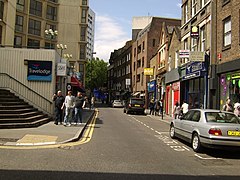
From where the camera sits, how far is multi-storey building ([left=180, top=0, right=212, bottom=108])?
2014 cm

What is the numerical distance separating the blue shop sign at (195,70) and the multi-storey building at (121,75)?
35.8 meters

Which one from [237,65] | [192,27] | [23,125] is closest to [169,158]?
[23,125]

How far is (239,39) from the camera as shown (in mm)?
15922

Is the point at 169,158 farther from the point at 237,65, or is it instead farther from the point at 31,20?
the point at 31,20

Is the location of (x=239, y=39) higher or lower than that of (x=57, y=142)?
higher

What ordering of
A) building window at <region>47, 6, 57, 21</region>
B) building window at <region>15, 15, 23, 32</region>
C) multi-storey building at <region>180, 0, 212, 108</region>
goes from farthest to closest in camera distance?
building window at <region>47, 6, 57, 21</region>
building window at <region>15, 15, 23, 32</region>
multi-storey building at <region>180, 0, 212, 108</region>

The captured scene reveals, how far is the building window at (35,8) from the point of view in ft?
157

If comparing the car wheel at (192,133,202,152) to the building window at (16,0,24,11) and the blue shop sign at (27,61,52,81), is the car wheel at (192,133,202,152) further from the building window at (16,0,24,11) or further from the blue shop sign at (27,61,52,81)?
the building window at (16,0,24,11)

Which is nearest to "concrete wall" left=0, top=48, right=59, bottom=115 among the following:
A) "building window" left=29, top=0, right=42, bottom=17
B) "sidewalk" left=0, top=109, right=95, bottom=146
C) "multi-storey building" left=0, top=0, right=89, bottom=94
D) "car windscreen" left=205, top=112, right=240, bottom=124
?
"sidewalk" left=0, top=109, right=95, bottom=146

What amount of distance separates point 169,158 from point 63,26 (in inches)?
1864

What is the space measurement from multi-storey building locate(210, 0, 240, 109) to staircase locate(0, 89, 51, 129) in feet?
33.0

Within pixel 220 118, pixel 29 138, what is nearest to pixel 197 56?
pixel 220 118

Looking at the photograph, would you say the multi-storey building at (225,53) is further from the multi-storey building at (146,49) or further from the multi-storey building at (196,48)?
the multi-storey building at (146,49)

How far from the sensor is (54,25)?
51906mm
